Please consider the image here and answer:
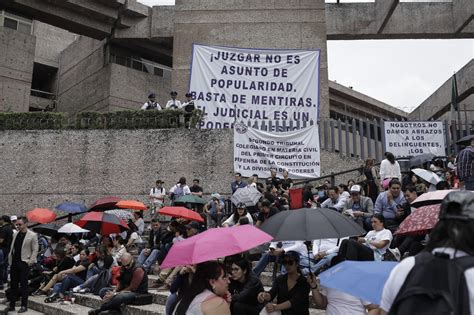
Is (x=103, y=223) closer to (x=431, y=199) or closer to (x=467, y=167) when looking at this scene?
(x=431, y=199)

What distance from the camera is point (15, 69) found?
19.9 meters

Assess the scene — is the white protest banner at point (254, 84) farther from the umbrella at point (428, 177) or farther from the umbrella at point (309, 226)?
the umbrella at point (309, 226)

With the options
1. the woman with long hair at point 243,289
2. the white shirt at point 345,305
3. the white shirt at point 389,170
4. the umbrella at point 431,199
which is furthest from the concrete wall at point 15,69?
the white shirt at point 345,305

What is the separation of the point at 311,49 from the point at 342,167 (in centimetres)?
507

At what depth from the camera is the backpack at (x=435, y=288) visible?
1665mm

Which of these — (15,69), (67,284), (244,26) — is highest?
(244,26)

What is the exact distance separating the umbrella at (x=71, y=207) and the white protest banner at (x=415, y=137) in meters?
8.85

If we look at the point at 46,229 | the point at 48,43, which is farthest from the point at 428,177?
the point at 48,43

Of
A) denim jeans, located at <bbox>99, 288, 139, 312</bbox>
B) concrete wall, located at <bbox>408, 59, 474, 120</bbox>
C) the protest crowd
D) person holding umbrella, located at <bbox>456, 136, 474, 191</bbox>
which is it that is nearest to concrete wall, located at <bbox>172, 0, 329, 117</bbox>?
the protest crowd

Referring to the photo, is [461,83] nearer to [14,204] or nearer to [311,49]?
[311,49]

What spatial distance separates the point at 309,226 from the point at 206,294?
152 centimetres

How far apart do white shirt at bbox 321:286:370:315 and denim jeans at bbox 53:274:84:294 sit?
21.5 feet

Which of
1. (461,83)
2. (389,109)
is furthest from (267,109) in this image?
(389,109)

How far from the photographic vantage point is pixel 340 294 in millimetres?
3975
